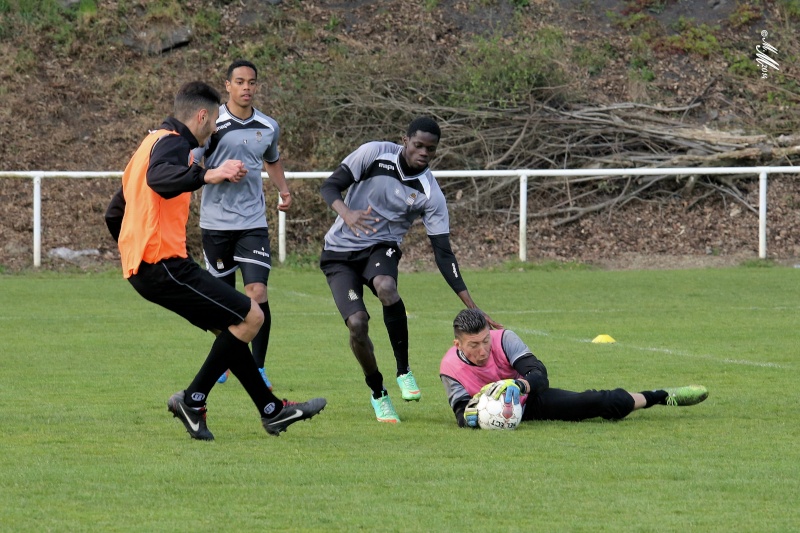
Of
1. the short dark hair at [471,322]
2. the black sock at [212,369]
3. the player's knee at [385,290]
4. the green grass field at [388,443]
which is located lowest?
the green grass field at [388,443]

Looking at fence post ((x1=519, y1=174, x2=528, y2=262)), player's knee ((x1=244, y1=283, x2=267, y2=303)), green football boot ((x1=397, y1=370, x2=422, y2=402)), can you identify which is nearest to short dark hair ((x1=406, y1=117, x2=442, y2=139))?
green football boot ((x1=397, y1=370, x2=422, y2=402))

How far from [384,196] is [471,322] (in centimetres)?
156

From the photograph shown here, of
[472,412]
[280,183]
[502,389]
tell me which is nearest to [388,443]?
[472,412]

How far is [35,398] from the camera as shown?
331 inches

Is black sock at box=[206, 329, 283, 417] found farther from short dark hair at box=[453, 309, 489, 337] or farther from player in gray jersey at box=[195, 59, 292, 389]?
player in gray jersey at box=[195, 59, 292, 389]

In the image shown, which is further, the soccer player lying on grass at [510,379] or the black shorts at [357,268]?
the black shorts at [357,268]

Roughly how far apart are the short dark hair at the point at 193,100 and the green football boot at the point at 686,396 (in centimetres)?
319

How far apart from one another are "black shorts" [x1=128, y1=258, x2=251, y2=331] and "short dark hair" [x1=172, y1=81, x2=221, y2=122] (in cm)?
79

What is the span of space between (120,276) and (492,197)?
6.46m

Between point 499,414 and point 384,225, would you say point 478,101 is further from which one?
point 499,414

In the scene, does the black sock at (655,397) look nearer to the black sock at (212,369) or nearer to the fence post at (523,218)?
the black sock at (212,369)

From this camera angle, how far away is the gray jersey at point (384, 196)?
844cm

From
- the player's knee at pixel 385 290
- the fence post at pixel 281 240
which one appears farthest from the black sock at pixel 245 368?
the fence post at pixel 281 240

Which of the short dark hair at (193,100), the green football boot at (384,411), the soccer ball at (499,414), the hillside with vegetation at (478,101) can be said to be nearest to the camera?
the short dark hair at (193,100)
